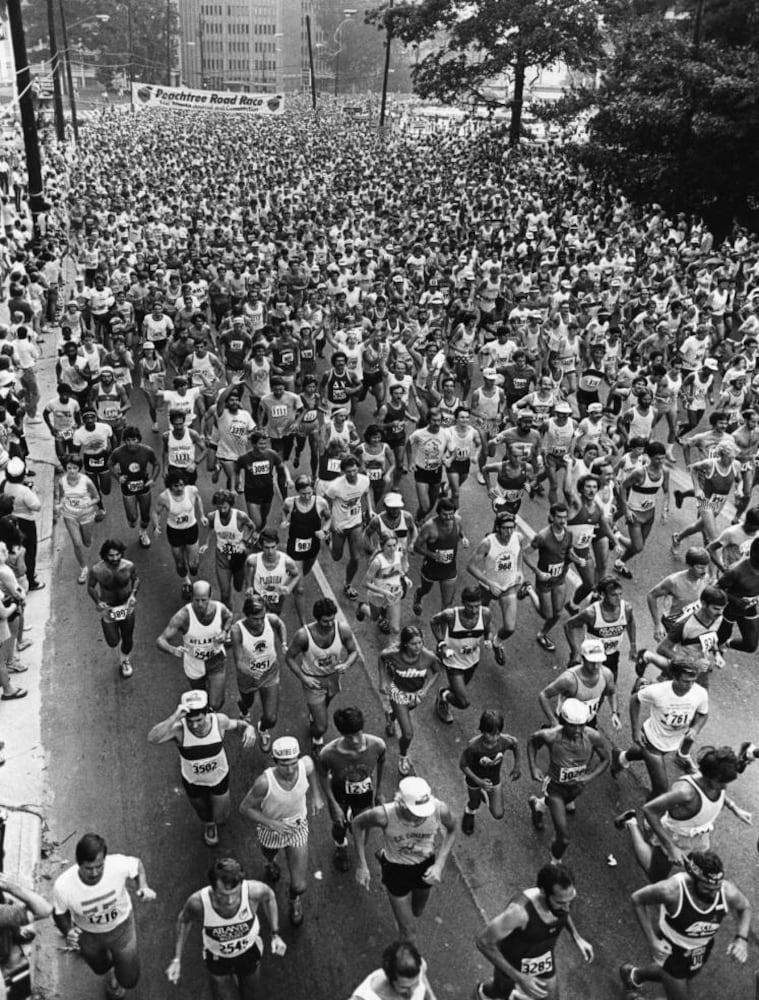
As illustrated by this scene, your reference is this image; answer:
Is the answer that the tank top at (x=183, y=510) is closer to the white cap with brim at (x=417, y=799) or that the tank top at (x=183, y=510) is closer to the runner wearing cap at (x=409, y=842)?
the runner wearing cap at (x=409, y=842)

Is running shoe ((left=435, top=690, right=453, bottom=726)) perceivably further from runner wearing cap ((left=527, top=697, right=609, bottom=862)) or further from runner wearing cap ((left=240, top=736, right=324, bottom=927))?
runner wearing cap ((left=240, top=736, right=324, bottom=927))

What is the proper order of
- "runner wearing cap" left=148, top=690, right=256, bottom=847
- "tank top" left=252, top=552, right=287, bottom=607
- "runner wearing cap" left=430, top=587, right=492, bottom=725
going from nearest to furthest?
1. "runner wearing cap" left=148, top=690, right=256, bottom=847
2. "runner wearing cap" left=430, top=587, right=492, bottom=725
3. "tank top" left=252, top=552, right=287, bottom=607

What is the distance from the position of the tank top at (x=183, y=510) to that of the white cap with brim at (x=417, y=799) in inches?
180

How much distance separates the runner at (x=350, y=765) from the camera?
5.91 m

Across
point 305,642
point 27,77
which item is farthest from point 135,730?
point 27,77

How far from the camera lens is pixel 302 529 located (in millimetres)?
8898

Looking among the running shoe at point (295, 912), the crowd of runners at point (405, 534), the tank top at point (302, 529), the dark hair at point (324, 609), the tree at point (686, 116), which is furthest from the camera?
the tree at point (686, 116)

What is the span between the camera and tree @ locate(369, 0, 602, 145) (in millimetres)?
39656

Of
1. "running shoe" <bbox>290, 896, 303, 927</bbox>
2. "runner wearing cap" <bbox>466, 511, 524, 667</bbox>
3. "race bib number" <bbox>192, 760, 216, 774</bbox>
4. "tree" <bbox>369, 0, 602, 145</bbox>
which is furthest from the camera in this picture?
"tree" <bbox>369, 0, 602, 145</bbox>

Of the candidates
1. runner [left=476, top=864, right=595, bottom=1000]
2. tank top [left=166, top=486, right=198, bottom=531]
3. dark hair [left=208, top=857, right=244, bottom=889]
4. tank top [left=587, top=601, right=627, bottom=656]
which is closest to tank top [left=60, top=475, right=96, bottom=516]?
tank top [left=166, top=486, right=198, bottom=531]

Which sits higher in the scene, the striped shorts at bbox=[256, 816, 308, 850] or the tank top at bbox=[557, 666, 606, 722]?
the tank top at bbox=[557, 666, 606, 722]

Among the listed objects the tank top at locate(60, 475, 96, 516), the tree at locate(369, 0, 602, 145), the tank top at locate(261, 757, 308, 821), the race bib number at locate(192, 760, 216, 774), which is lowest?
the race bib number at locate(192, 760, 216, 774)

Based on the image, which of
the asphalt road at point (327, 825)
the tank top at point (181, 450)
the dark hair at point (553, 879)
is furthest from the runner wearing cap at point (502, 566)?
the tank top at point (181, 450)

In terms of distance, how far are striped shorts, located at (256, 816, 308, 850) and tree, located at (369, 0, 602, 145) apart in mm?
40811
